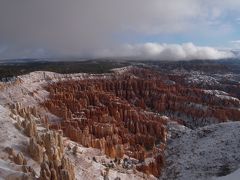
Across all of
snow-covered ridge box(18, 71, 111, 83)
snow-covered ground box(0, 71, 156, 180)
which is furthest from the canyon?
snow-covered ridge box(18, 71, 111, 83)

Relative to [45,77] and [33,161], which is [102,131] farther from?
[45,77]

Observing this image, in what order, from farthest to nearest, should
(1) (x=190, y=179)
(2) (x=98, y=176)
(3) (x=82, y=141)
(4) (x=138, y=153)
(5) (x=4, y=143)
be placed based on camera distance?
(4) (x=138, y=153)
(3) (x=82, y=141)
(1) (x=190, y=179)
(2) (x=98, y=176)
(5) (x=4, y=143)

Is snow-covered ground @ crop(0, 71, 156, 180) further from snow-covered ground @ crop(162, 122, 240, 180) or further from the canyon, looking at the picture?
snow-covered ground @ crop(162, 122, 240, 180)

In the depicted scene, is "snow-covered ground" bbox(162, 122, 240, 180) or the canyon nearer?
the canyon

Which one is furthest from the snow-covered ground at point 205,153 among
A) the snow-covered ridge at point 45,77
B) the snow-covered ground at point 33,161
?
the snow-covered ridge at point 45,77

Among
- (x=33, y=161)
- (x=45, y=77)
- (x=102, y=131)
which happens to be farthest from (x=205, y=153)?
(x=45, y=77)

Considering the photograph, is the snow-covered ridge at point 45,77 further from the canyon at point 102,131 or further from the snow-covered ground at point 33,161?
the snow-covered ground at point 33,161

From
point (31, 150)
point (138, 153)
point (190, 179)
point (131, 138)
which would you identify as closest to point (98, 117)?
point (131, 138)

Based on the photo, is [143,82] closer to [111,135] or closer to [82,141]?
[111,135]

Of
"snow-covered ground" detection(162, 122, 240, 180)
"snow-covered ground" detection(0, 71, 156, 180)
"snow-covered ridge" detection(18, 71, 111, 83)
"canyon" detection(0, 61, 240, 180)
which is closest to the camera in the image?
"snow-covered ground" detection(0, 71, 156, 180)

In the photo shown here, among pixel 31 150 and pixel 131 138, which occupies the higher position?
pixel 31 150

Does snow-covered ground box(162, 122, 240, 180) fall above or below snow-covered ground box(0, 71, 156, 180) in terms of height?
below
